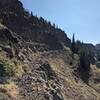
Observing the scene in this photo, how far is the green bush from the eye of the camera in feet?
112

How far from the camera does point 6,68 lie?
3472 cm

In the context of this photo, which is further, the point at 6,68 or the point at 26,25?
the point at 26,25

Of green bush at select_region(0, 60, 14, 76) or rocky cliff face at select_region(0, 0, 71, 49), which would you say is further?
rocky cliff face at select_region(0, 0, 71, 49)

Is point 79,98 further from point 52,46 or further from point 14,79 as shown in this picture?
point 52,46

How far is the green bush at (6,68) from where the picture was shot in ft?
112

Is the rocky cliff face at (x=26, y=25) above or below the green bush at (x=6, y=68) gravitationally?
above

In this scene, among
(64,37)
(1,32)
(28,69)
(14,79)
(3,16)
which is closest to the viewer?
(14,79)

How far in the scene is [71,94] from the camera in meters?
49.6

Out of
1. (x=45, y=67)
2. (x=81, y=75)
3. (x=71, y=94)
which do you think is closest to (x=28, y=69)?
(x=45, y=67)

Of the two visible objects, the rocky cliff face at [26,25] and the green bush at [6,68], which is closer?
the green bush at [6,68]

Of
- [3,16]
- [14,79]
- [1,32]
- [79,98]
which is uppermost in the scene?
[3,16]

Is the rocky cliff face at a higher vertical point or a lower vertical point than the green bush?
higher

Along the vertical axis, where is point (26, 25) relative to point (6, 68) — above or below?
above

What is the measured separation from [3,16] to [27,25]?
1195 centimetres
